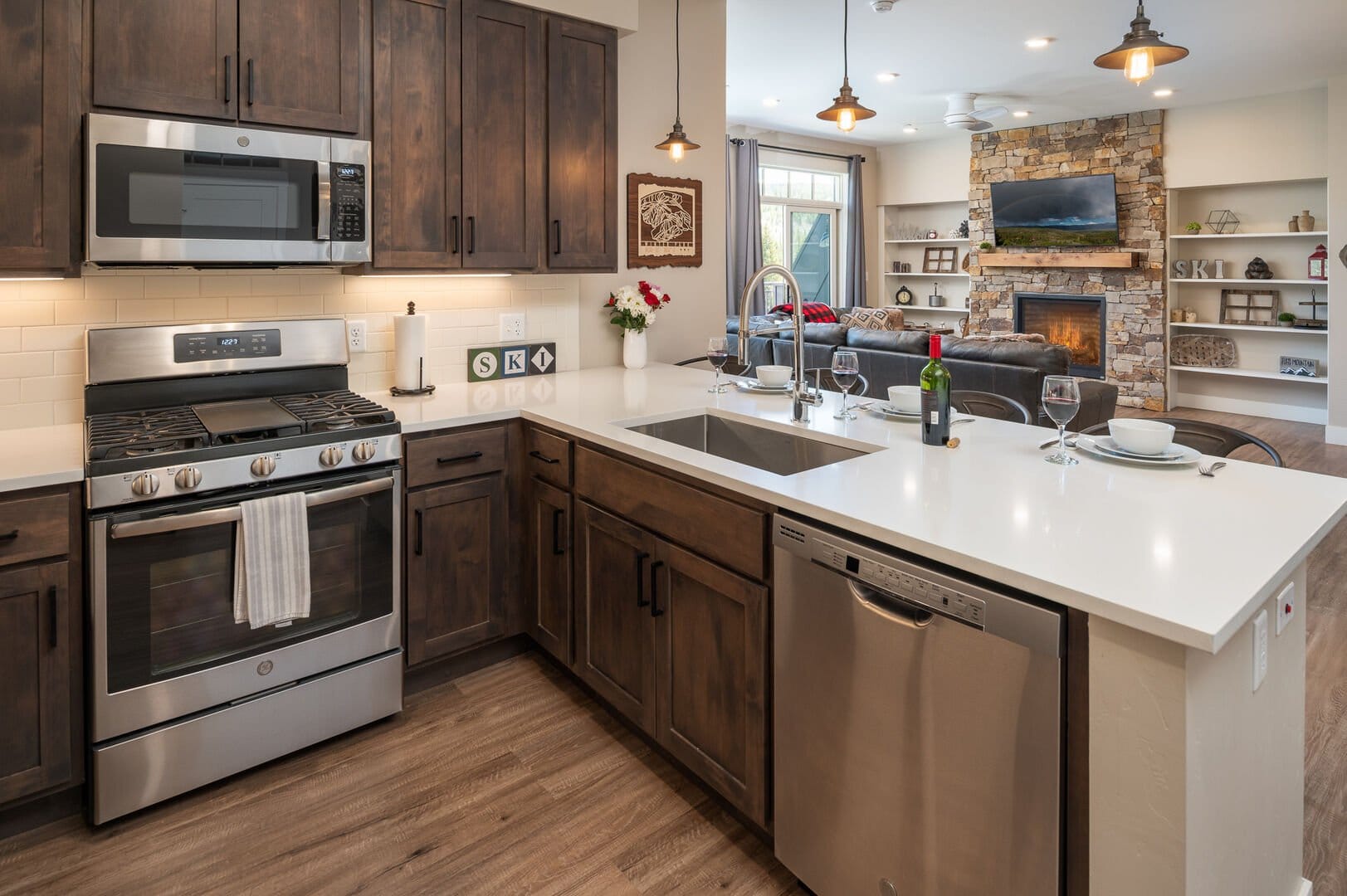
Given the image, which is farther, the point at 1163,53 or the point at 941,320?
the point at 941,320

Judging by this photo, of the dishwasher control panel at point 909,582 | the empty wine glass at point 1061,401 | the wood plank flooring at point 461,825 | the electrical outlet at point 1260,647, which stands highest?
the empty wine glass at point 1061,401

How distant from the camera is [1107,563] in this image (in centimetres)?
130

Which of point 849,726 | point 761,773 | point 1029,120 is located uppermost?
point 1029,120

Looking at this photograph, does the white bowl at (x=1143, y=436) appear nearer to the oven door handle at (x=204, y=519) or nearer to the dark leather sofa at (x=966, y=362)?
the oven door handle at (x=204, y=519)

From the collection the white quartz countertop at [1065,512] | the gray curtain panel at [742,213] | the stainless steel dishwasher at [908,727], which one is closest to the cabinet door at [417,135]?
the white quartz countertop at [1065,512]

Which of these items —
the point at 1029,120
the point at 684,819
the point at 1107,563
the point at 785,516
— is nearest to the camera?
the point at 1107,563

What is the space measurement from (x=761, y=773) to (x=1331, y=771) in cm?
166

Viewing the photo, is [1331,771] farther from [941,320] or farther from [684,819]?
[941,320]

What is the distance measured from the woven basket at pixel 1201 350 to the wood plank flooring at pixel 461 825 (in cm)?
660

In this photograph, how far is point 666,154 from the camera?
383cm

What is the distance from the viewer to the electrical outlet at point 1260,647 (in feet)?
4.41

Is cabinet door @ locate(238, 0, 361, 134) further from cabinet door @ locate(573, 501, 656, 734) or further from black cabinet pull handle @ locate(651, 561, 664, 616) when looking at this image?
black cabinet pull handle @ locate(651, 561, 664, 616)

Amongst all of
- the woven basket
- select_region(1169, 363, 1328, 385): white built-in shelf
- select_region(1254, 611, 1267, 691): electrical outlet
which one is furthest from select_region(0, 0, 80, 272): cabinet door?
the woven basket

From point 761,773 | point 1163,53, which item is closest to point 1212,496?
point 761,773
